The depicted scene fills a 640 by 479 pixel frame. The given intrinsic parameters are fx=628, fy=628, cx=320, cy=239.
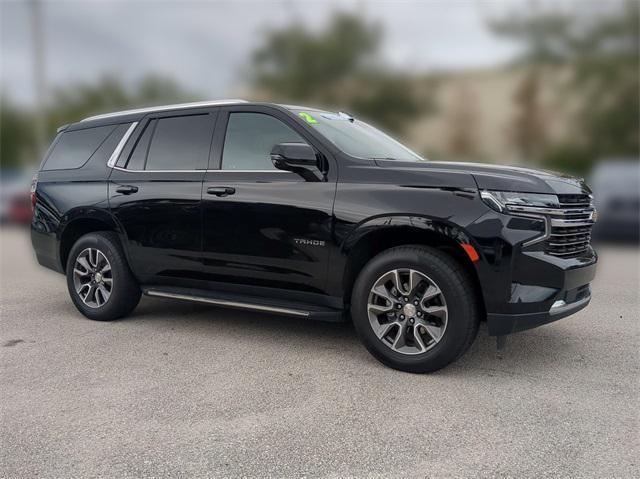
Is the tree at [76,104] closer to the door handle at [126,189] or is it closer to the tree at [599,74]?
the tree at [599,74]

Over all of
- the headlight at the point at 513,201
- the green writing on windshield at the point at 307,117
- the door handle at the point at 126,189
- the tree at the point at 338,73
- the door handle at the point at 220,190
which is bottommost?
the door handle at the point at 126,189

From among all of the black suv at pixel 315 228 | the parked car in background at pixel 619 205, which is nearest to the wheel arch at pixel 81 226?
the black suv at pixel 315 228

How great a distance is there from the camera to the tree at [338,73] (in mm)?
22047

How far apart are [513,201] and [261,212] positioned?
1831 mm

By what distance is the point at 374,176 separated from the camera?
4395 millimetres

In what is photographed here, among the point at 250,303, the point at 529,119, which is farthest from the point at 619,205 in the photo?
the point at 529,119

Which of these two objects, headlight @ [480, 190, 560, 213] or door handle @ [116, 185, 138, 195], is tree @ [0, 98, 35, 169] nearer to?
door handle @ [116, 185, 138, 195]

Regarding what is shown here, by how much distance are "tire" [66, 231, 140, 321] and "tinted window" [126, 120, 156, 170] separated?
26.8 inches

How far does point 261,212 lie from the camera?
4.73 metres

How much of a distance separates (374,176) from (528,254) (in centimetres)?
116

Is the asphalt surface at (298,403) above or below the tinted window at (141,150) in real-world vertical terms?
below

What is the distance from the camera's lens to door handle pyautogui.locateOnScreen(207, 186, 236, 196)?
Result: 4.90 m

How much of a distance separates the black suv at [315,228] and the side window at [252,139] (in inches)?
0.5

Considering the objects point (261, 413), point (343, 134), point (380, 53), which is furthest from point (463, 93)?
point (261, 413)
